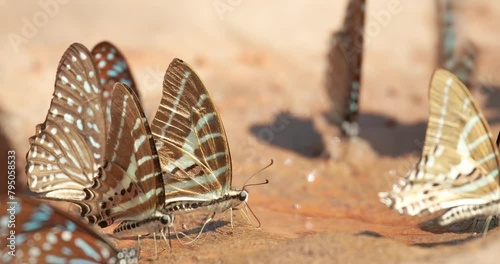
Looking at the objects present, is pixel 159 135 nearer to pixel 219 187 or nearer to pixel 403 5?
pixel 219 187

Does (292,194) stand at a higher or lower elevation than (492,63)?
lower

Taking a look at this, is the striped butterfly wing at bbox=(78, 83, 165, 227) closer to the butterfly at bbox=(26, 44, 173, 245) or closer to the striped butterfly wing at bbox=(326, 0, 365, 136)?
the butterfly at bbox=(26, 44, 173, 245)

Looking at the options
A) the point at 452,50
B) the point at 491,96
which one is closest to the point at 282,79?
the point at 452,50

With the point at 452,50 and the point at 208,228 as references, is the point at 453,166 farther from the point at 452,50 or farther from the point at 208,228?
the point at 452,50

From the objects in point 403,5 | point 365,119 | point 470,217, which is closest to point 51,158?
point 470,217

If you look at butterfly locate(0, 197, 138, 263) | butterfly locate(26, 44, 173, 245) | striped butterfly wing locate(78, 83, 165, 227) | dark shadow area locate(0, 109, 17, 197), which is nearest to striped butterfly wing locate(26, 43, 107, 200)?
butterfly locate(26, 44, 173, 245)

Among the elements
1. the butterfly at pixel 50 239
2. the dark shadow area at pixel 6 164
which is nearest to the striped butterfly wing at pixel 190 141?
the butterfly at pixel 50 239
